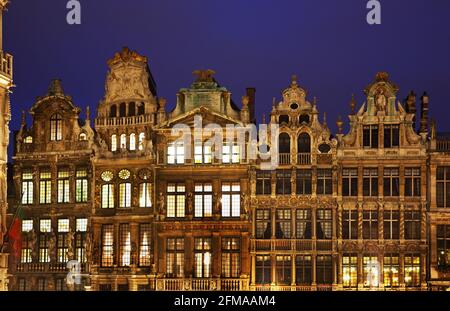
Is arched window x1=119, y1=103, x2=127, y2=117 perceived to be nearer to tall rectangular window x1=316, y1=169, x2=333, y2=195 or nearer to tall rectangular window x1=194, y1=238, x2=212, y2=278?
tall rectangular window x1=194, y1=238, x2=212, y2=278

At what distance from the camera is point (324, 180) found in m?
55.3

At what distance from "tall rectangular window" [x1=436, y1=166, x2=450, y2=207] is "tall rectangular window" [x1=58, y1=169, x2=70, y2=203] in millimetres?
19994

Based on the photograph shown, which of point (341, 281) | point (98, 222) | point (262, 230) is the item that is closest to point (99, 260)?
point (98, 222)

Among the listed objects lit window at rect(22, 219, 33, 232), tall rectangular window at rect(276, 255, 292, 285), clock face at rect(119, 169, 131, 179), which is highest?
clock face at rect(119, 169, 131, 179)

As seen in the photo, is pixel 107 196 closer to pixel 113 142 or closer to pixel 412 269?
pixel 113 142

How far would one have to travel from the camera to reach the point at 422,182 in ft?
179

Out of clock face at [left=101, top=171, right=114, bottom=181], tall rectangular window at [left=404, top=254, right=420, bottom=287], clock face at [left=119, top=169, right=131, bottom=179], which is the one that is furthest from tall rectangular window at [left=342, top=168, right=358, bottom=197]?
clock face at [left=101, top=171, right=114, bottom=181]

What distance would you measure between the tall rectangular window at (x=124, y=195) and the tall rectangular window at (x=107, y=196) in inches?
19.6

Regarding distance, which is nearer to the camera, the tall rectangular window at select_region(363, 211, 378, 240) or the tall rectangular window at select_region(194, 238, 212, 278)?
the tall rectangular window at select_region(363, 211, 378, 240)

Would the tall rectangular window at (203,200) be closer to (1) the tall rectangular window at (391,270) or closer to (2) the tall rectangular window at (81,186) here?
(2) the tall rectangular window at (81,186)

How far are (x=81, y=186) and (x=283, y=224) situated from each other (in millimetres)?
11523

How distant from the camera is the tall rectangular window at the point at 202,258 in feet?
183

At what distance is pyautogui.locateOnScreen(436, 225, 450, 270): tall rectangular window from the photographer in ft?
178
